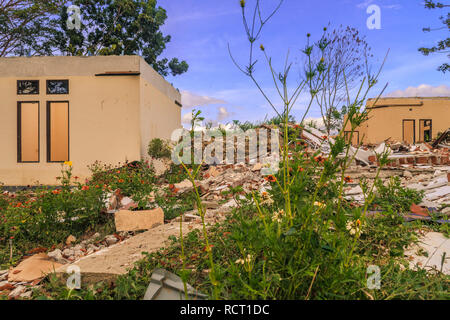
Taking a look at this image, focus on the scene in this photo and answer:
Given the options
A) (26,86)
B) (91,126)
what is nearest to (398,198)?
(91,126)

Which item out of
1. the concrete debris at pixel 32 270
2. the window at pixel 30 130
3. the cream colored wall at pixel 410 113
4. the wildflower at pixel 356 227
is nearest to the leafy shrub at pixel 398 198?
the wildflower at pixel 356 227

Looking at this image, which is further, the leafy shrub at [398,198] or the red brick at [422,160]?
the red brick at [422,160]

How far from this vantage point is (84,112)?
938 cm

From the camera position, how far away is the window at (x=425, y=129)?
17.8 m

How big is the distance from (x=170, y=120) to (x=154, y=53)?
6397 mm

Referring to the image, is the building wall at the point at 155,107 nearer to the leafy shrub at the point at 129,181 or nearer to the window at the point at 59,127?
the leafy shrub at the point at 129,181

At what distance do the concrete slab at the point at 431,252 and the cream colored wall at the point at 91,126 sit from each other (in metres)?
7.76

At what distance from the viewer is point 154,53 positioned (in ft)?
57.5

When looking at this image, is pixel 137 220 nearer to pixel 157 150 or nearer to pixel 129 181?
pixel 129 181

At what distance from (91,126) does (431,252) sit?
29.7ft

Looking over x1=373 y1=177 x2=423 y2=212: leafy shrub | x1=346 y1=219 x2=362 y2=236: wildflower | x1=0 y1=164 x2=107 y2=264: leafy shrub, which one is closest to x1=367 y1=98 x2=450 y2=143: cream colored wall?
x1=373 y1=177 x2=423 y2=212: leafy shrub

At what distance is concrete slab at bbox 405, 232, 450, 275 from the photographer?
2.43 m

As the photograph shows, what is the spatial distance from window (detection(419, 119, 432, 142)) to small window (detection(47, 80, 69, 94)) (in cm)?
1806
